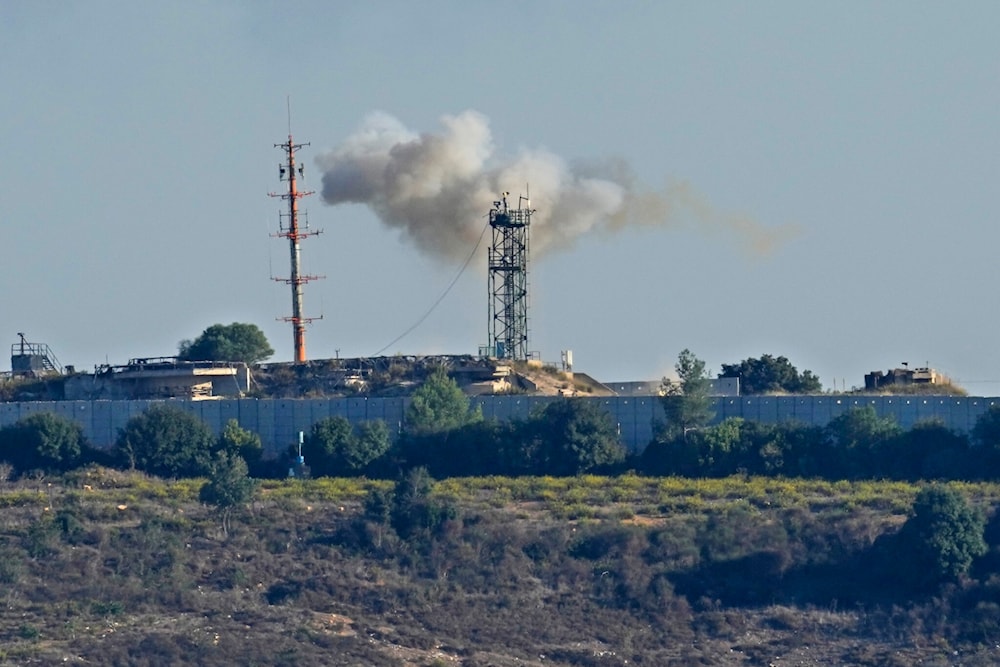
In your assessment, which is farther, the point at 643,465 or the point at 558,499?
the point at 643,465

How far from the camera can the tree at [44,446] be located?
8062 cm

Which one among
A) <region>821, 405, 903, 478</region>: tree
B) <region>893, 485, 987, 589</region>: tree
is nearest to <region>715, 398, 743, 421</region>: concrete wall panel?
<region>821, 405, 903, 478</region>: tree

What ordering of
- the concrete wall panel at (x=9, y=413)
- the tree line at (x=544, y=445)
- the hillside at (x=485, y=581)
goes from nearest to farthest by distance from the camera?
the hillside at (x=485, y=581)
the tree line at (x=544, y=445)
the concrete wall panel at (x=9, y=413)

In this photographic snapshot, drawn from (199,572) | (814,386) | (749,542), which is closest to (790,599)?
(749,542)

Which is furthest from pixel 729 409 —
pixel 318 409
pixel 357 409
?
pixel 318 409

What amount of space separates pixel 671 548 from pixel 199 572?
12921mm

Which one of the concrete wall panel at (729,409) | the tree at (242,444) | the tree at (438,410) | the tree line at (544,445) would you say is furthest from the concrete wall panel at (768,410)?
the tree at (242,444)

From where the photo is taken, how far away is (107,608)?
6300 cm

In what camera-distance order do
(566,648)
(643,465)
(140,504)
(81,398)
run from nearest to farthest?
(566,648) → (140,504) → (643,465) → (81,398)

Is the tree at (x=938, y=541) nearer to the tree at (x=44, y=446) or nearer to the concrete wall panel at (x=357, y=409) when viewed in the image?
the concrete wall panel at (x=357, y=409)

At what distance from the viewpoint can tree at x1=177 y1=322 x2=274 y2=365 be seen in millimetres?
91438

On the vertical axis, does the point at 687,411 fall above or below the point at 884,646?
above

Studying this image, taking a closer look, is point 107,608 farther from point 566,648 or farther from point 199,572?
point 566,648

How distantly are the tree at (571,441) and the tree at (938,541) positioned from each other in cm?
1395
